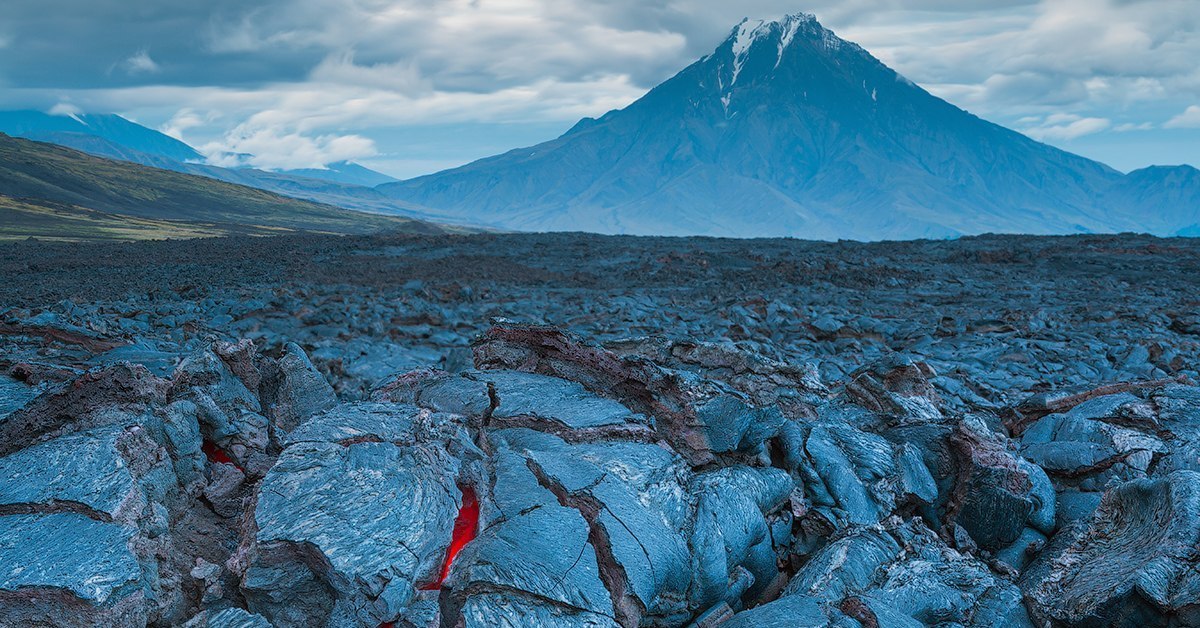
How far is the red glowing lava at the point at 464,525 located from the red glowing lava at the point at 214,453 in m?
2.47

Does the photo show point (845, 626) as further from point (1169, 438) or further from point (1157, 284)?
point (1157, 284)

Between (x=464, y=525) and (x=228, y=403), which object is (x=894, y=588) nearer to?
(x=464, y=525)

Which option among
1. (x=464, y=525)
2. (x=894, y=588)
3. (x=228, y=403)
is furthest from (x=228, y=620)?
(x=894, y=588)

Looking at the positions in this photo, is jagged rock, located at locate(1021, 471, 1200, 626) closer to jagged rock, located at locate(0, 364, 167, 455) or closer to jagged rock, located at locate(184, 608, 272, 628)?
jagged rock, located at locate(184, 608, 272, 628)

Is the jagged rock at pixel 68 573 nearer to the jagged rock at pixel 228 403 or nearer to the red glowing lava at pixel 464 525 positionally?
the jagged rock at pixel 228 403

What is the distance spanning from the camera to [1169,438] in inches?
388

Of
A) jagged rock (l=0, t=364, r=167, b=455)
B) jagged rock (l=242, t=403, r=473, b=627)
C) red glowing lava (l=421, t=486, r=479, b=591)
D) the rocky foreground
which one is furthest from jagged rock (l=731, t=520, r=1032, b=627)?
jagged rock (l=0, t=364, r=167, b=455)

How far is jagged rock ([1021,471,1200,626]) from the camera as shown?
253 inches

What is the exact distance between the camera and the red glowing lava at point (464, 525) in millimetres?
6388

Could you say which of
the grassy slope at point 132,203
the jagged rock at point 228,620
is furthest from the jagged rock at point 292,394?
the grassy slope at point 132,203

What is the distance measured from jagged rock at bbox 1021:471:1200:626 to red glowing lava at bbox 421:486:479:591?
4.69 meters

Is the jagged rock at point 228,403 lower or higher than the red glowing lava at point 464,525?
higher

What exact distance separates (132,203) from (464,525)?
6025 inches

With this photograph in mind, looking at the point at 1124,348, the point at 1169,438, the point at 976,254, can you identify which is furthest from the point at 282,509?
the point at 976,254
